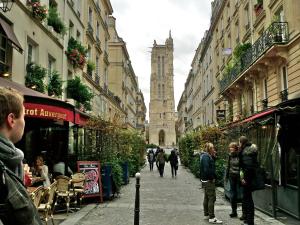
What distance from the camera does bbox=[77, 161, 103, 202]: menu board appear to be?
1239 centimetres

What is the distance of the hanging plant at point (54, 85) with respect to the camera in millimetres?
17094

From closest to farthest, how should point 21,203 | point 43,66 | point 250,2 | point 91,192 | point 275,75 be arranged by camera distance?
point 21,203, point 91,192, point 43,66, point 275,75, point 250,2

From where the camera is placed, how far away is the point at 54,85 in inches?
684

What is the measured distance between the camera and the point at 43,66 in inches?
678

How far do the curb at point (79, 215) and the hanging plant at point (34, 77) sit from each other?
214 inches

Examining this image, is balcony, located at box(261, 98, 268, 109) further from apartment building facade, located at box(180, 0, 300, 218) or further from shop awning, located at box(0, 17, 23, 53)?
shop awning, located at box(0, 17, 23, 53)

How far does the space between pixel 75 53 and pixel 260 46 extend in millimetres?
10038

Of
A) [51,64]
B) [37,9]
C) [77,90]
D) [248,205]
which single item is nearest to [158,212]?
[248,205]

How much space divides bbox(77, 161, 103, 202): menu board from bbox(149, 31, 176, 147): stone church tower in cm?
11082

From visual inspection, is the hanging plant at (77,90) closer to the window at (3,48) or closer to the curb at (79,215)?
the window at (3,48)

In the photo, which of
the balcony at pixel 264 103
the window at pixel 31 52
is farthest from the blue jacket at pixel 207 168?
the balcony at pixel 264 103

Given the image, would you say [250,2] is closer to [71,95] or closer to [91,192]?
[71,95]

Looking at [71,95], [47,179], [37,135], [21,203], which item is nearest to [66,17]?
[71,95]

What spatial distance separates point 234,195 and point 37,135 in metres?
8.89
